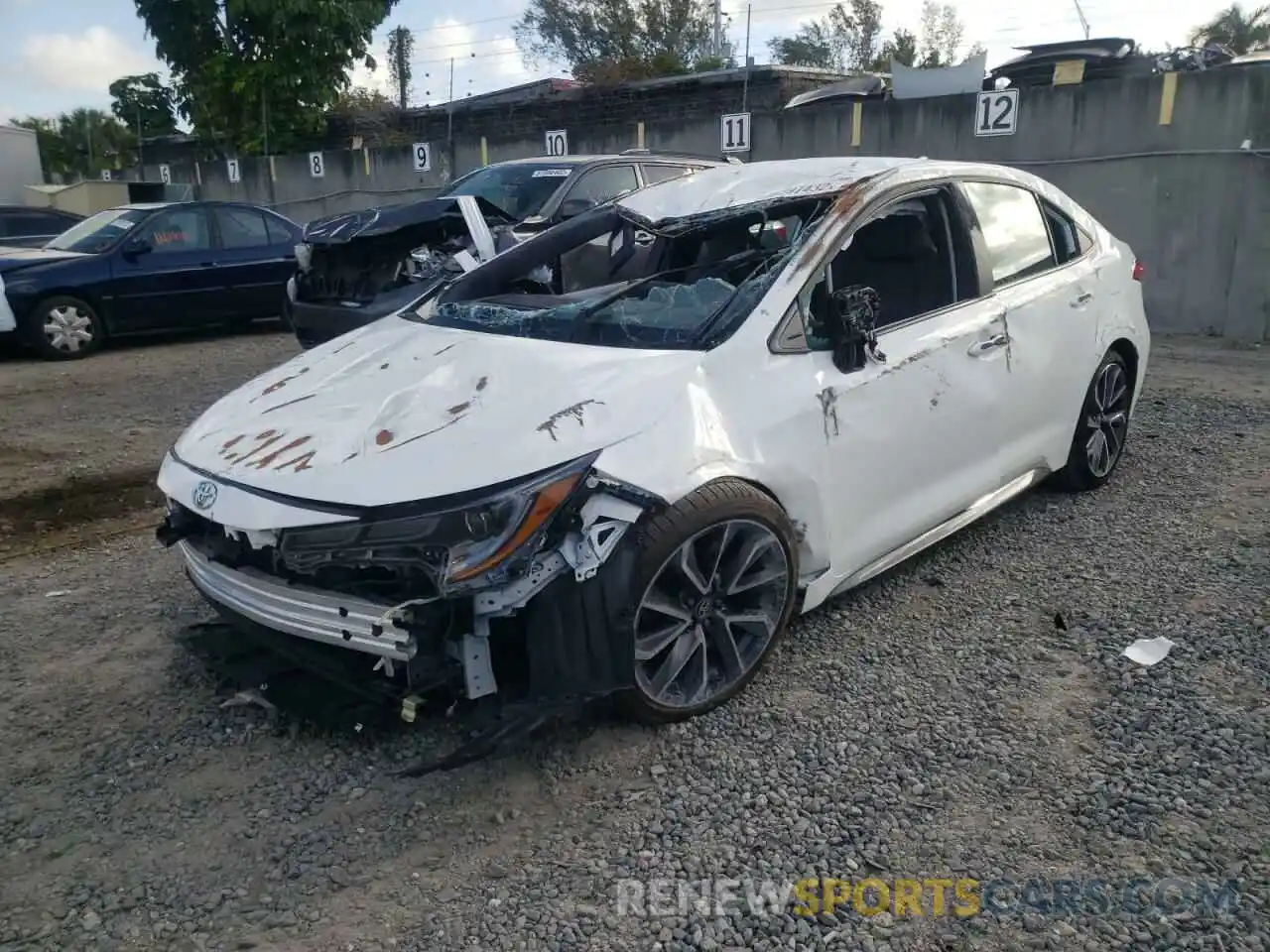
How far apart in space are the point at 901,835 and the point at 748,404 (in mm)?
1303

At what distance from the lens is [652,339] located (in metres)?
3.36

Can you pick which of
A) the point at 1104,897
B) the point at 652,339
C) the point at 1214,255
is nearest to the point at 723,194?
the point at 652,339

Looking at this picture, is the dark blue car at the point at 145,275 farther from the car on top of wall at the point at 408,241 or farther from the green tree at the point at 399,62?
the green tree at the point at 399,62

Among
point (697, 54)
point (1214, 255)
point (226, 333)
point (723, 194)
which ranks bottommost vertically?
point (226, 333)

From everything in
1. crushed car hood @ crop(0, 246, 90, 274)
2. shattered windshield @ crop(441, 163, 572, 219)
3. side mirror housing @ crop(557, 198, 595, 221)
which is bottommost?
crushed car hood @ crop(0, 246, 90, 274)

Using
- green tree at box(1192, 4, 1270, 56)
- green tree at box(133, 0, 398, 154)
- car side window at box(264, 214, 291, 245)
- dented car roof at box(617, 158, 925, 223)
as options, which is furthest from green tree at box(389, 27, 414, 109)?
dented car roof at box(617, 158, 925, 223)

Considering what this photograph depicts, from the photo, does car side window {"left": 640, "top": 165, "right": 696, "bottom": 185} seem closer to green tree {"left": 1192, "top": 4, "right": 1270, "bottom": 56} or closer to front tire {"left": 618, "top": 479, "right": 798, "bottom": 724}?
front tire {"left": 618, "top": 479, "right": 798, "bottom": 724}

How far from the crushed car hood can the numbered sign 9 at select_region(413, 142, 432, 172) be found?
25.9 ft

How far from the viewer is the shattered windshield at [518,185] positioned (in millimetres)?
8609

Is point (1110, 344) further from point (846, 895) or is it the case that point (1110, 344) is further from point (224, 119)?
point (224, 119)

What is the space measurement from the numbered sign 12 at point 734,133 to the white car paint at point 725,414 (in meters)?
9.25

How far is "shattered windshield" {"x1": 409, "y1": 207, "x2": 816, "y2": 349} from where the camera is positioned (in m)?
3.40

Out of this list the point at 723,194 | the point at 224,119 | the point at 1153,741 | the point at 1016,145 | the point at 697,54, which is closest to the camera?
the point at 1153,741
